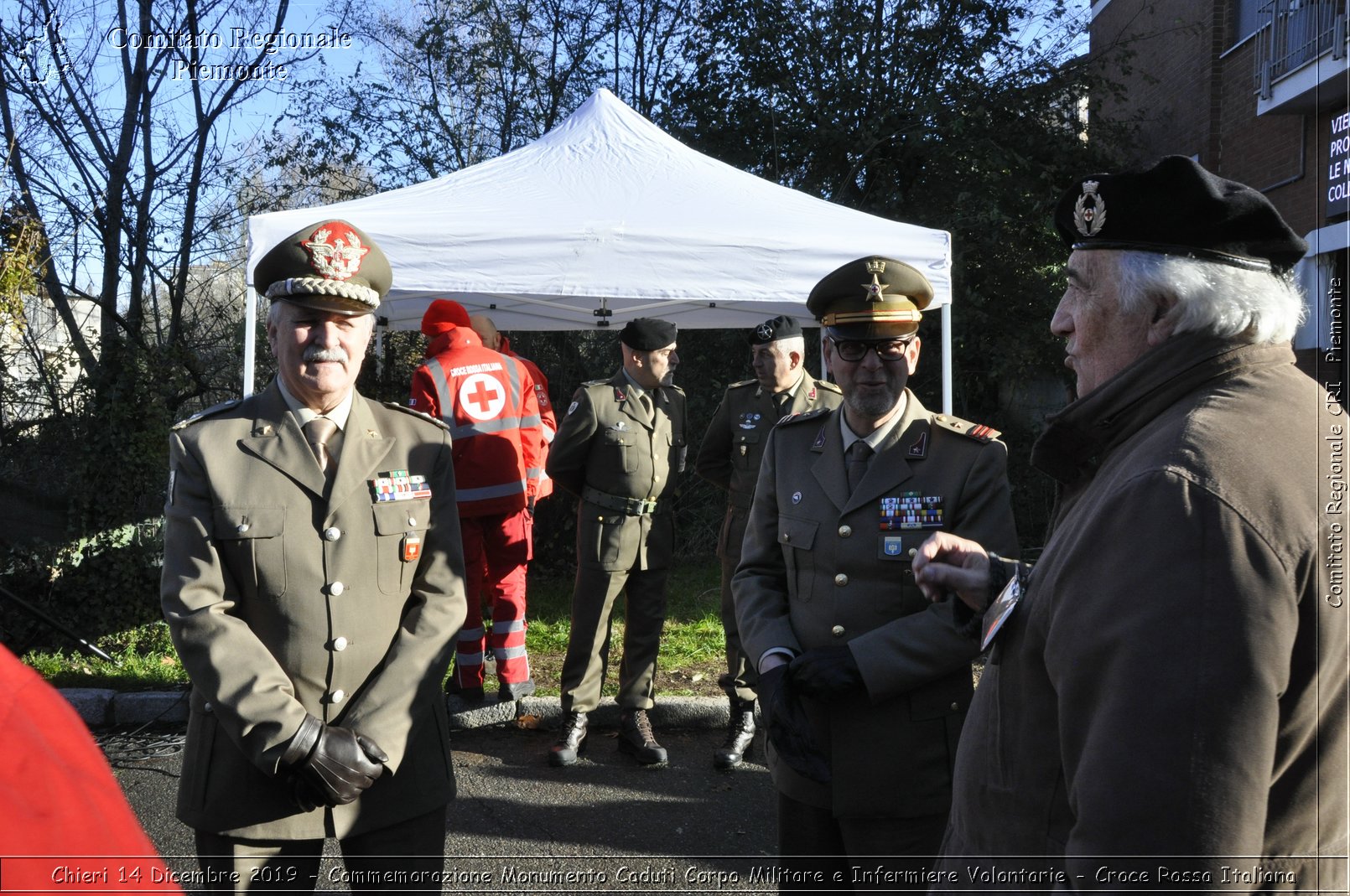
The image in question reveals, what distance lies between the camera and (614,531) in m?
5.43

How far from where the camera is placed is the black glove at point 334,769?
82.3 inches

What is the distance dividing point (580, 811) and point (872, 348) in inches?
111

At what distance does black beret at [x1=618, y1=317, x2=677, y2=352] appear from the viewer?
18.4 feet

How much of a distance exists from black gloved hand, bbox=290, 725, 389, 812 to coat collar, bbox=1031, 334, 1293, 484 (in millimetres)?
1552

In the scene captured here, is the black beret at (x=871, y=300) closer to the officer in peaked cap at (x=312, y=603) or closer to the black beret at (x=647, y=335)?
the officer in peaked cap at (x=312, y=603)

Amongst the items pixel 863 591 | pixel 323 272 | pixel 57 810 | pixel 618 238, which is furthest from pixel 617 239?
pixel 57 810

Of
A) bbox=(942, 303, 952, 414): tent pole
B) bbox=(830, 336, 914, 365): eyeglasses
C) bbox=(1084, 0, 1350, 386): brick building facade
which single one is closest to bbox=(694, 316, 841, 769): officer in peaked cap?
bbox=(942, 303, 952, 414): tent pole

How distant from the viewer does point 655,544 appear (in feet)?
18.2

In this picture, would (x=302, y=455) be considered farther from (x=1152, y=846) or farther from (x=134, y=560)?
(x=134, y=560)

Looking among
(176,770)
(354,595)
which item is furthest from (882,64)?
(354,595)

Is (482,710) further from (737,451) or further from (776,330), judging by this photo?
(776,330)

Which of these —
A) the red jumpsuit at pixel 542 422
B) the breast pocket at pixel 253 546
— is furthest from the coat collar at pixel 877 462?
the red jumpsuit at pixel 542 422

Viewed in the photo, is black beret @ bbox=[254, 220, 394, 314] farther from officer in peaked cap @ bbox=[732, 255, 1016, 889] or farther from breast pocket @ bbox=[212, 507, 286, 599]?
officer in peaked cap @ bbox=[732, 255, 1016, 889]

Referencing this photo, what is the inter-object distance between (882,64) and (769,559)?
421 inches
